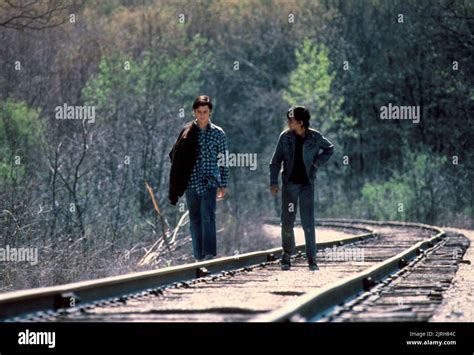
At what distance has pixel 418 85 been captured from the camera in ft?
152

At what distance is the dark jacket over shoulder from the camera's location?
42.8 ft

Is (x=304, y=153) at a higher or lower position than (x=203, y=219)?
higher

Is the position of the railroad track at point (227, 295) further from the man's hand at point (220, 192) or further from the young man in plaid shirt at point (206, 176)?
the man's hand at point (220, 192)

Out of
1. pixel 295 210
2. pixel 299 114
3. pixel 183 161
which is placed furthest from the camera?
pixel 183 161

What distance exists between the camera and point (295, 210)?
42.4 ft

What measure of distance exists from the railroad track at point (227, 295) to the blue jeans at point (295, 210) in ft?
1.12

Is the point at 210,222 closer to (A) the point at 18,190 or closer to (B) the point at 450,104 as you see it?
(A) the point at 18,190

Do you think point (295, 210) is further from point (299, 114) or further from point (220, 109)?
point (220, 109)

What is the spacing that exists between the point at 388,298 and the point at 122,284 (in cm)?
226

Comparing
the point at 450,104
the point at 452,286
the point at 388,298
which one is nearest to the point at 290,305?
the point at 388,298

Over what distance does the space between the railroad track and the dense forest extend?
295 centimetres

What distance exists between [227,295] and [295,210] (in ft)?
11.5

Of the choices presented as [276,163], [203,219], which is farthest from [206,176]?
[276,163]

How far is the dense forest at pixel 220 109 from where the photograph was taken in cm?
1972
